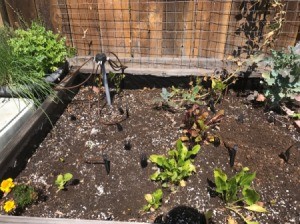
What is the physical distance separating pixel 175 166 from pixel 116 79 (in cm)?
150

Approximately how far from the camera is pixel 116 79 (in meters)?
3.48

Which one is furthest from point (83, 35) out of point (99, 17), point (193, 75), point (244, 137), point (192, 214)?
point (192, 214)

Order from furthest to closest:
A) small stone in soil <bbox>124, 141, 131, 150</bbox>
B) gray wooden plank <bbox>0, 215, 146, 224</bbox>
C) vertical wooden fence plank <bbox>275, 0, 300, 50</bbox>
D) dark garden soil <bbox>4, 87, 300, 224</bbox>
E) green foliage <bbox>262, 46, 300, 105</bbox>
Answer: vertical wooden fence plank <bbox>275, 0, 300, 50</bbox>, green foliage <bbox>262, 46, 300, 105</bbox>, small stone in soil <bbox>124, 141, 131, 150</bbox>, dark garden soil <bbox>4, 87, 300, 224</bbox>, gray wooden plank <bbox>0, 215, 146, 224</bbox>

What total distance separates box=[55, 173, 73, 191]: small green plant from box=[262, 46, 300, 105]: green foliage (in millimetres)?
2033

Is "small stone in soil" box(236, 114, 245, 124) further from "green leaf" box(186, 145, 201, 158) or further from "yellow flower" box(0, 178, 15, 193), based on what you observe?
"yellow flower" box(0, 178, 15, 193)

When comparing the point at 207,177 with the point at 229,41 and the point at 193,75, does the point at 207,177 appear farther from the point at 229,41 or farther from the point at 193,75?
the point at 229,41

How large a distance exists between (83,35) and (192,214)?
239cm

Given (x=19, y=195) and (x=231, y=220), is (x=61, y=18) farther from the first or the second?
(x=231, y=220)

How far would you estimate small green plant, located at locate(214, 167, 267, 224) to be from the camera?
2.09 metres

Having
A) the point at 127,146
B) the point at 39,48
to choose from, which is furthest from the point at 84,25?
the point at 127,146

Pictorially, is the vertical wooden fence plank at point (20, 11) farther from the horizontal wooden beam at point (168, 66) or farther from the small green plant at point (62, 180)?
the small green plant at point (62, 180)

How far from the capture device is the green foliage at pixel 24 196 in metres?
2.14

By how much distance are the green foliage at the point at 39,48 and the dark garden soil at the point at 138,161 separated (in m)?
0.50

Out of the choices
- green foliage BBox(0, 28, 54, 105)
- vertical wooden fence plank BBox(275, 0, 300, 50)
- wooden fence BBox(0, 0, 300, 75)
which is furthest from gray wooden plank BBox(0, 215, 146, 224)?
vertical wooden fence plank BBox(275, 0, 300, 50)
